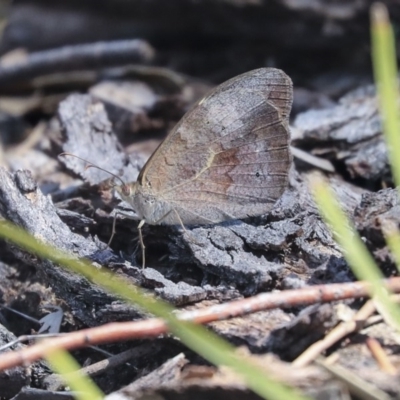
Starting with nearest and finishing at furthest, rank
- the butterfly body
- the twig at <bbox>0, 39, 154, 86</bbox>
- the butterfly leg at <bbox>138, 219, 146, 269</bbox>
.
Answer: the butterfly leg at <bbox>138, 219, 146, 269</bbox>
the butterfly body
the twig at <bbox>0, 39, 154, 86</bbox>

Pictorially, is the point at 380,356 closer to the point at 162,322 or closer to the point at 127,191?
the point at 162,322

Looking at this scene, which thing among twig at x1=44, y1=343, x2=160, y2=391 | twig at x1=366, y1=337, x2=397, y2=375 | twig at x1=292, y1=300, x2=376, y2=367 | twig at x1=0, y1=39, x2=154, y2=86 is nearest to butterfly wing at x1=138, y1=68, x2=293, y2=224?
twig at x1=44, y1=343, x2=160, y2=391

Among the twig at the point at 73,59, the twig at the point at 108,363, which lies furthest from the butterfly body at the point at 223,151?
the twig at the point at 73,59

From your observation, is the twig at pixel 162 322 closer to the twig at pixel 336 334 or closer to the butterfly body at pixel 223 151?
the twig at pixel 336 334

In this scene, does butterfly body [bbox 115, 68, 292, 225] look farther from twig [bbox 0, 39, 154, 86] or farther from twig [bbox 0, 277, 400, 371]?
twig [bbox 0, 39, 154, 86]

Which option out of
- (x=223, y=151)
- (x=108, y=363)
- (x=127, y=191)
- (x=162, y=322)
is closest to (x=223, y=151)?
(x=223, y=151)
